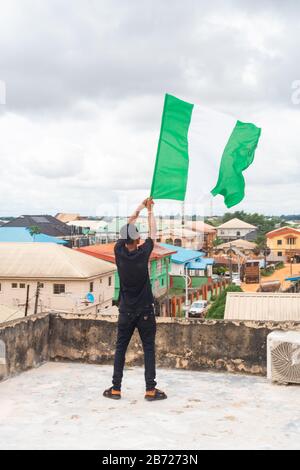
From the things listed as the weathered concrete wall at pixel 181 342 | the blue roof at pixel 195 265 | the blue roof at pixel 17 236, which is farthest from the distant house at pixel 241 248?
the weathered concrete wall at pixel 181 342

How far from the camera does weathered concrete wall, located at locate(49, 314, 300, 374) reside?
480 cm

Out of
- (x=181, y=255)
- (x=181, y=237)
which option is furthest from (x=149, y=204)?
(x=181, y=237)

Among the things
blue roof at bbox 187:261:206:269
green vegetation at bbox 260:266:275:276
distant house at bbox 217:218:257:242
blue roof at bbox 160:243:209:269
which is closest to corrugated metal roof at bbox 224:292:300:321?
blue roof at bbox 160:243:209:269

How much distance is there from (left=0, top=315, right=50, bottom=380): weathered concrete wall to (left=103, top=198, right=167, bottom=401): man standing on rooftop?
1.14 metres

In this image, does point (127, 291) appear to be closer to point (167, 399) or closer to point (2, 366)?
point (167, 399)

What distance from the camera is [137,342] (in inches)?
199

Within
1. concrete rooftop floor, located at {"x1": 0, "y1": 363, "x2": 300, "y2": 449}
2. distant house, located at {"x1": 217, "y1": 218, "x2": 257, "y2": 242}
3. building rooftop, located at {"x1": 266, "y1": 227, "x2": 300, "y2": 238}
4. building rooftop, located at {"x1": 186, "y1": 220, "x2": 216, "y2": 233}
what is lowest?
concrete rooftop floor, located at {"x1": 0, "y1": 363, "x2": 300, "y2": 449}

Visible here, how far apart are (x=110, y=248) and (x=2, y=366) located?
92.1 ft

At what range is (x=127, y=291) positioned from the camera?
154 inches

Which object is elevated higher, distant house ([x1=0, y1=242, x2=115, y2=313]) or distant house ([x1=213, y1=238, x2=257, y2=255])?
distant house ([x1=213, y1=238, x2=257, y2=255])

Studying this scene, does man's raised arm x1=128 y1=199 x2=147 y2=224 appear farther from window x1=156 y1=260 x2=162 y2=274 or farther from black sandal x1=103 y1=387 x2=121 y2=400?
window x1=156 y1=260 x2=162 y2=274

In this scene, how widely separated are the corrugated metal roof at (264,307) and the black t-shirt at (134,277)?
24.3 feet

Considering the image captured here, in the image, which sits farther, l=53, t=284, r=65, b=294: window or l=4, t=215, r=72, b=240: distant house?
l=4, t=215, r=72, b=240: distant house

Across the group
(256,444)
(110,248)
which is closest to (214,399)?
(256,444)
